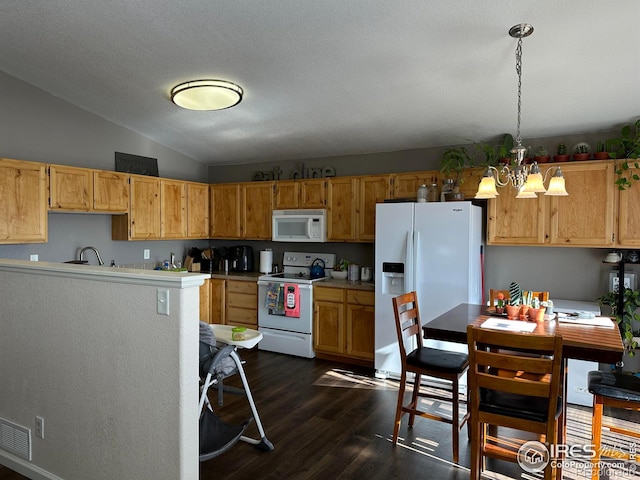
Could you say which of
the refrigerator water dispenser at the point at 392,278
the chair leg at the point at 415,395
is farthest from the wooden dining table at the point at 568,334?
the refrigerator water dispenser at the point at 392,278

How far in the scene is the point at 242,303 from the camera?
5.37 meters

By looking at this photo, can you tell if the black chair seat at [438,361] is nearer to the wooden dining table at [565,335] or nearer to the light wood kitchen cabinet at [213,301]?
the wooden dining table at [565,335]

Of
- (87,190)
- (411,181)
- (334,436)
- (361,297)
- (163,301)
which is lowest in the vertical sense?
(334,436)

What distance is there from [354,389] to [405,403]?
516 millimetres

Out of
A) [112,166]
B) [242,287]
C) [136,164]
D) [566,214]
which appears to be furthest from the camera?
[242,287]

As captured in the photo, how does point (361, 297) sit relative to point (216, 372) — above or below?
above

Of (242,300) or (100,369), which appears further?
(242,300)

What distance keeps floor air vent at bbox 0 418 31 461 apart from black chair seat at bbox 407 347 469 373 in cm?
242

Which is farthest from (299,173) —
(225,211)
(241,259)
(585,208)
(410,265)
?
(585,208)

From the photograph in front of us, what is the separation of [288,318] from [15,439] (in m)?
2.77

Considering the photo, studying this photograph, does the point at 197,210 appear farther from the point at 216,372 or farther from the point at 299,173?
the point at 216,372

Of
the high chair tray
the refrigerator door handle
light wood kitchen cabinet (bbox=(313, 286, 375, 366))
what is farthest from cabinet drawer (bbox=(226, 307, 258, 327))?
the high chair tray

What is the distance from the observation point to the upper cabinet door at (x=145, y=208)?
4.83 metres

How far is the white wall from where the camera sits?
197 cm
